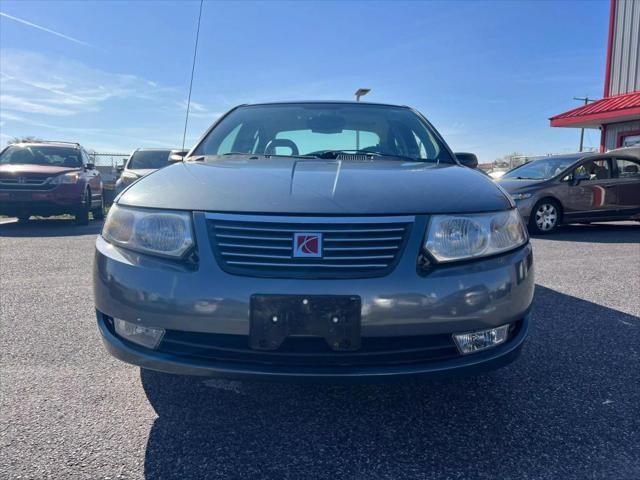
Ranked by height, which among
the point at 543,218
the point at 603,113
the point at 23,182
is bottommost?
the point at 543,218

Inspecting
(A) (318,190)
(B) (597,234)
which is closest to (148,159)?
(B) (597,234)

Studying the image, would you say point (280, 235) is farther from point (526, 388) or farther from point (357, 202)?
point (526, 388)

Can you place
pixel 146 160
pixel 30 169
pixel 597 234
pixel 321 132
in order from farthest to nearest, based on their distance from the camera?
pixel 146 160, pixel 30 169, pixel 597 234, pixel 321 132

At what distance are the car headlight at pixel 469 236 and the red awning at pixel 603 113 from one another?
42.4ft

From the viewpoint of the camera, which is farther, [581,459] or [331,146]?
[331,146]

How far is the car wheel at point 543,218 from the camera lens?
845cm

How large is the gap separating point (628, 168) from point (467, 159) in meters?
7.65

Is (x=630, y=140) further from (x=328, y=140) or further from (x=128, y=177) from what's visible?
(x=328, y=140)

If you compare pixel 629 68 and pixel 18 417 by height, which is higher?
pixel 629 68

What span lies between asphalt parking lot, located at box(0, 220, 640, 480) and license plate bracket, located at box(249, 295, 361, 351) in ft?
1.62

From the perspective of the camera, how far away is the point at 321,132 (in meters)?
3.15

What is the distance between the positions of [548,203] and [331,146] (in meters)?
6.70

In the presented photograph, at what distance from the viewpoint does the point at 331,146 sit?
118 inches

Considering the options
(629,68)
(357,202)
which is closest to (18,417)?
(357,202)
